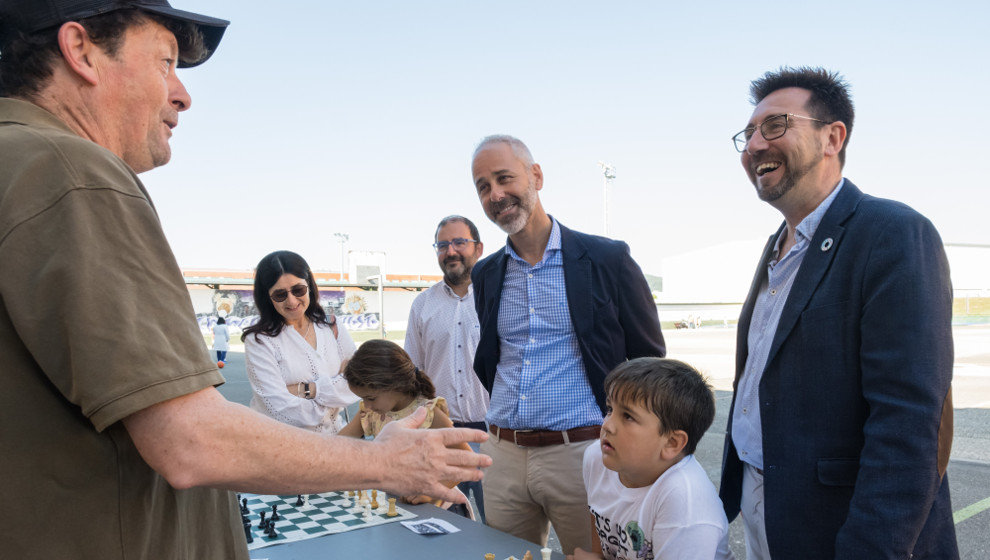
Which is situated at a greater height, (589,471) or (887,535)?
(887,535)

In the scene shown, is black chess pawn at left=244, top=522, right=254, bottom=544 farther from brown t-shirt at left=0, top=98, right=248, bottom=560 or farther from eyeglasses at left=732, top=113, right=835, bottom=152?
eyeglasses at left=732, top=113, right=835, bottom=152

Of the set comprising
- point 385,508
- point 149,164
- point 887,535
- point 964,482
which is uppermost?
point 149,164

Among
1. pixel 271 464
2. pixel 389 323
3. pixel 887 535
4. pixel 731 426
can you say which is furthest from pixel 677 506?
pixel 389 323

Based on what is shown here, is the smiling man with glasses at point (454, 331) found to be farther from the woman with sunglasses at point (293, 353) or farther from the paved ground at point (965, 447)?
the paved ground at point (965, 447)

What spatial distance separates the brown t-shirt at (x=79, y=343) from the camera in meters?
0.94

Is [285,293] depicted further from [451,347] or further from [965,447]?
[965,447]

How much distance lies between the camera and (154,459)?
1.01 metres

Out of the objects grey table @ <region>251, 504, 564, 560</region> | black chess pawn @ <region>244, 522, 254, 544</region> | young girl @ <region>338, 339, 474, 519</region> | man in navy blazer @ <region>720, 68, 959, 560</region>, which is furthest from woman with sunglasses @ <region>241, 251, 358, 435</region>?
man in navy blazer @ <region>720, 68, 959, 560</region>

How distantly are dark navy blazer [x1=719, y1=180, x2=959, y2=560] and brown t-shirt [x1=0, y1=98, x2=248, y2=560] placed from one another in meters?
1.73

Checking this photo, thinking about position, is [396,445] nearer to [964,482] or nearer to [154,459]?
[154,459]

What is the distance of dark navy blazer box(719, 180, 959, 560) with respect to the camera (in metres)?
1.70

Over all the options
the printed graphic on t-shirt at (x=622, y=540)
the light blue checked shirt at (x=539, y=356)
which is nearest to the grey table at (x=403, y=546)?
the printed graphic on t-shirt at (x=622, y=540)

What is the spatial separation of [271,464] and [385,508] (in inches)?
77.2

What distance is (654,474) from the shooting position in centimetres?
233
